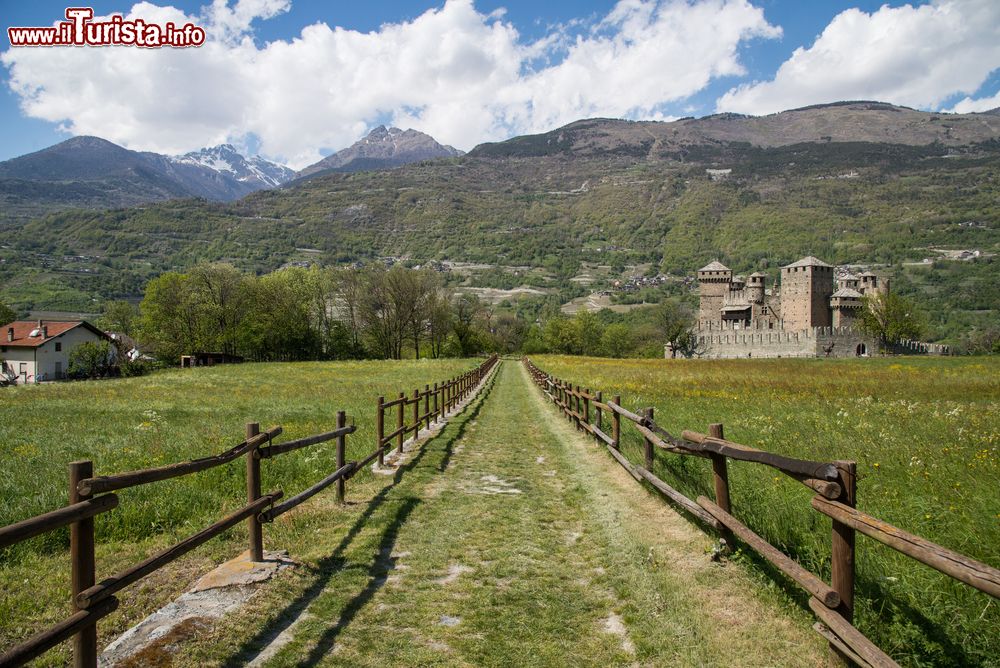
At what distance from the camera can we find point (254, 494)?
20.2 ft

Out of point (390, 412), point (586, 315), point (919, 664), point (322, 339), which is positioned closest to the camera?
point (919, 664)

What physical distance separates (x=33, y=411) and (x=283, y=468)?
55.3 ft

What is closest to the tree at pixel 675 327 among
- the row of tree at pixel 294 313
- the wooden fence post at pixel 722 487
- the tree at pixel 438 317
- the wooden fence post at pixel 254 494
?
the row of tree at pixel 294 313

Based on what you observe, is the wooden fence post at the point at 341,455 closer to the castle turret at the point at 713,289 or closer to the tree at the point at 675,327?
the tree at the point at 675,327

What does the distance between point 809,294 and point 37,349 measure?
322 feet

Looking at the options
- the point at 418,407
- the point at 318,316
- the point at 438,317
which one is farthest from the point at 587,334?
the point at 418,407

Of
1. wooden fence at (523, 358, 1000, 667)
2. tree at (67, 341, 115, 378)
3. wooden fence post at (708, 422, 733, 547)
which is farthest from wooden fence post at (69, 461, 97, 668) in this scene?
tree at (67, 341, 115, 378)

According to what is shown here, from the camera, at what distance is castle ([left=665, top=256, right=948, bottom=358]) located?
71.6m

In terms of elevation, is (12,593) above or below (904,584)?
below

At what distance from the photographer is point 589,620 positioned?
4.89 m

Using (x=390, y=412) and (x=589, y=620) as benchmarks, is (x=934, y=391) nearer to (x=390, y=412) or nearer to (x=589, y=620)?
(x=390, y=412)

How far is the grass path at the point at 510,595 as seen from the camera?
13.9 feet

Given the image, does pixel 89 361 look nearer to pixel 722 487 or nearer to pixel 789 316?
pixel 722 487

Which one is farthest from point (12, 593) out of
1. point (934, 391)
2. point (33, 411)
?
point (934, 391)
